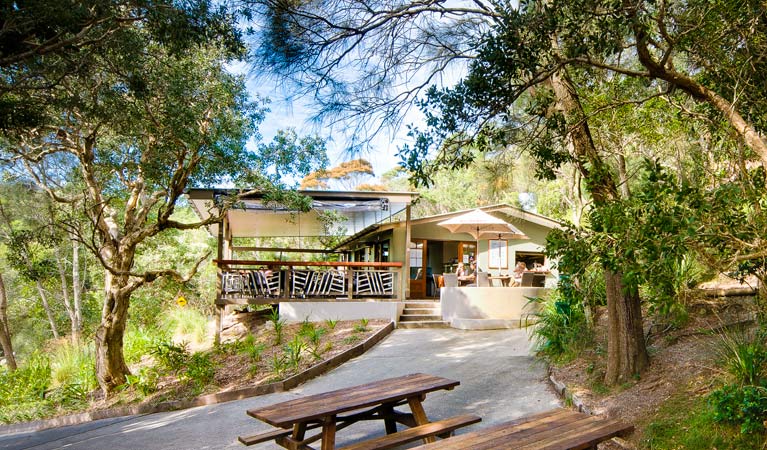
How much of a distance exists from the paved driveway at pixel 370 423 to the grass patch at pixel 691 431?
4.71 ft

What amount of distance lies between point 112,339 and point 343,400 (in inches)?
274

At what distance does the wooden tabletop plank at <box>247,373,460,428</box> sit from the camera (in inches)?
153

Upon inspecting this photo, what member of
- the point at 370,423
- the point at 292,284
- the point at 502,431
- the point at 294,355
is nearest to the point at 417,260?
the point at 292,284

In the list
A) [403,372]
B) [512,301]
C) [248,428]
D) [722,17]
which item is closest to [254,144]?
[403,372]

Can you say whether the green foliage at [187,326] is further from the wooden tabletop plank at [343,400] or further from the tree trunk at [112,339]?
the wooden tabletop plank at [343,400]

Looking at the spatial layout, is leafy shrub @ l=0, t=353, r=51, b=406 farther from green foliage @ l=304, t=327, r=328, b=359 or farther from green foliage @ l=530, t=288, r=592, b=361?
green foliage @ l=530, t=288, r=592, b=361

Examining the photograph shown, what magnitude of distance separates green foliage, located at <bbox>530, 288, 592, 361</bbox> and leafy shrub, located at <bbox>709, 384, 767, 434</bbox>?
3.19 meters

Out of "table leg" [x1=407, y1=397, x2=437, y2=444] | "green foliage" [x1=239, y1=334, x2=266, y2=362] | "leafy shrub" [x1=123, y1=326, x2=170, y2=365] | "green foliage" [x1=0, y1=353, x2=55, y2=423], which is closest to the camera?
"table leg" [x1=407, y1=397, x2=437, y2=444]

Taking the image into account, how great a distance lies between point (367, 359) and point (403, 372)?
4.26 feet

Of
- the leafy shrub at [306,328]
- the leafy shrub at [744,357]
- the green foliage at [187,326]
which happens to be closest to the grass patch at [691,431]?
the leafy shrub at [744,357]

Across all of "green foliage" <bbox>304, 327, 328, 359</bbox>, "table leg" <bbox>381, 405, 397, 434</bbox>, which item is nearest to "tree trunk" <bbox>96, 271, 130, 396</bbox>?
"green foliage" <bbox>304, 327, 328, 359</bbox>

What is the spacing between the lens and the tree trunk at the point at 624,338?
5711 mm

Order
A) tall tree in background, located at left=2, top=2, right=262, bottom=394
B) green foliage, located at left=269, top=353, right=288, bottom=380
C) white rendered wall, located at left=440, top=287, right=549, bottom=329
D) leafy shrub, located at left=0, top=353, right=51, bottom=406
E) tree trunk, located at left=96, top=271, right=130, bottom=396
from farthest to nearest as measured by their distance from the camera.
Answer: white rendered wall, located at left=440, top=287, right=549, bottom=329 → leafy shrub, located at left=0, top=353, right=51, bottom=406 → tree trunk, located at left=96, top=271, right=130, bottom=396 → green foliage, located at left=269, top=353, right=288, bottom=380 → tall tree in background, located at left=2, top=2, right=262, bottom=394

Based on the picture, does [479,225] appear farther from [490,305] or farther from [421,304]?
[421,304]
